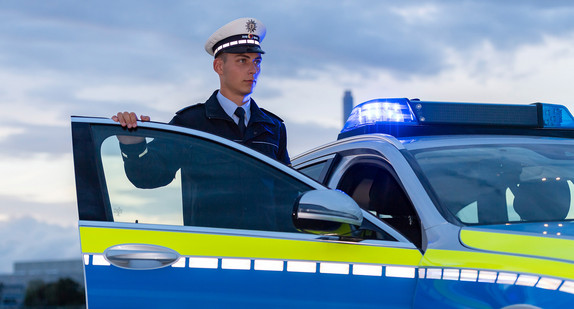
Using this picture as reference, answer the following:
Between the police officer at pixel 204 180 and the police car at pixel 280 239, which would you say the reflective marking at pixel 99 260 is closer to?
the police car at pixel 280 239

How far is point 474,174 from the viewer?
3.99 metres

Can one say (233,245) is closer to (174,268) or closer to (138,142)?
(174,268)

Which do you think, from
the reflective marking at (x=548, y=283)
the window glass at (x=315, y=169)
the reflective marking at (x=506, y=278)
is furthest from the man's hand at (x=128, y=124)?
the window glass at (x=315, y=169)

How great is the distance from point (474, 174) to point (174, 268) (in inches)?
57.6

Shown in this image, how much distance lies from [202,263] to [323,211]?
0.54 meters

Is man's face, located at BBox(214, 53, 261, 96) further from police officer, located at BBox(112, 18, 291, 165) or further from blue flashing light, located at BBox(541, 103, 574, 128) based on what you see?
blue flashing light, located at BBox(541, 103, 574, 128)

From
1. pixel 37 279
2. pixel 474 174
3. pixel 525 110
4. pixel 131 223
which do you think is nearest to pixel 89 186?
pixel 131 223

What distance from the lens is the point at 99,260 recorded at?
3381 mm

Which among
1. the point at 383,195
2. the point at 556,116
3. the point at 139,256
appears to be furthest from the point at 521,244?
the point at 556,116

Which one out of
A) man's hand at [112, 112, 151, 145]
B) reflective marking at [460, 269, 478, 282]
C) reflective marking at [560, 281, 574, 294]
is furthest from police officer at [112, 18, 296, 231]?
reflective marking at [560, 281, 574, 294]

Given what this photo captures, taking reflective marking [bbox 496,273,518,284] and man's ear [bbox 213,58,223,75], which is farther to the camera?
man's ear [bbox 213,58,223,75]

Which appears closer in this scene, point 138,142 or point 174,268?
point 174,268

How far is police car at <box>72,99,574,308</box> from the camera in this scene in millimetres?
3268

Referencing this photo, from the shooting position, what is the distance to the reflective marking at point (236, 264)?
3.42 meters
